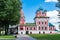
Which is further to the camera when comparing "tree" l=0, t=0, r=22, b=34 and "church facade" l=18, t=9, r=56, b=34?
"church facade" l=18, t=9, r=56, b=34

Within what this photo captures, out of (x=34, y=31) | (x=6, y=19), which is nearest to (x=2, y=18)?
(x=6, y=19)

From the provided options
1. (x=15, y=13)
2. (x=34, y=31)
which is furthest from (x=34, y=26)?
(x=15, y=13)

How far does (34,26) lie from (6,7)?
63.5 m

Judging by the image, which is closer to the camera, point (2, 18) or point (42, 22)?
point (2, 18)

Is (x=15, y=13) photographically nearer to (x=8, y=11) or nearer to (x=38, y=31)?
(x=8, y=11)

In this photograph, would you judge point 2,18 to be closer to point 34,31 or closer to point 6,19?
point 6,19

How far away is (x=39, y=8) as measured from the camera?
397 feet

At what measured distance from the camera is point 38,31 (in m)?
117

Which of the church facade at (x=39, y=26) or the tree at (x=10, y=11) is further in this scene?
the church facade at (x=39, y=26)

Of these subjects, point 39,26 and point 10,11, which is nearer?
point 10,11

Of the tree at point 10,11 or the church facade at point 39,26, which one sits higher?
the tree at point 10,11

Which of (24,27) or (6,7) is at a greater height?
(6,7)

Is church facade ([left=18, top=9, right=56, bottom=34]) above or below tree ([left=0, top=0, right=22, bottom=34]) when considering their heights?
below

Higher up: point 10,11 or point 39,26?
point 10,11
